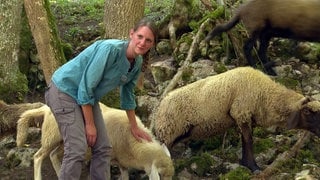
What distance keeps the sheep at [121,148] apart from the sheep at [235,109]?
1.75 ft

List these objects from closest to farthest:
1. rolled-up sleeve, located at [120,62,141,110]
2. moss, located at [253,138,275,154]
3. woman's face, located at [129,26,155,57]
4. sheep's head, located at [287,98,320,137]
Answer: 1. woman's face, located at [129,26,155,57]
2. rolled-up sleeve, located at [120,62,141,110]
3. sheep's head, located at [287,98,320,137]
4. moss, located at [253,138,275,154]

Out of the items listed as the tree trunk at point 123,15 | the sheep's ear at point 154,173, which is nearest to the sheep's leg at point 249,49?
the tree trunk at point 123,15

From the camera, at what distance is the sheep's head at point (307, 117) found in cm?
691

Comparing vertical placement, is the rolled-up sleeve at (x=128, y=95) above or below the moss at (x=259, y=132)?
above

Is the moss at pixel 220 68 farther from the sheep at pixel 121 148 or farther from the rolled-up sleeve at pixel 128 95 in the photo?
the rolled-up sleeve at pixel 128 95

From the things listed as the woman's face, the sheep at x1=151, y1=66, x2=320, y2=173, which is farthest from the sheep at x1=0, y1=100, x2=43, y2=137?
the woman's face

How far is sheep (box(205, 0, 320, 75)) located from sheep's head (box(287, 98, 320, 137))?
6.16 ft

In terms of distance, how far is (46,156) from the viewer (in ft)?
22.7

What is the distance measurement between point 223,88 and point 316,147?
1524mm

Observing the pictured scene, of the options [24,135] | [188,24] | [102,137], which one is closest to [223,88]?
[102,137]

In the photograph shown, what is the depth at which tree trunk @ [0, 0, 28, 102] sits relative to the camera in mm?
9039

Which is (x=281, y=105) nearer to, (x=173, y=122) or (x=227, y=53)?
(x=173, y=122)

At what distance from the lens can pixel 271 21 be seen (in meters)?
8.89

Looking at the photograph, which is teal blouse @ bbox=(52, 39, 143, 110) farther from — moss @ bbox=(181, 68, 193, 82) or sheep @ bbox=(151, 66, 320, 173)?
moss @ bbox=(181, 68, 193, 82)
